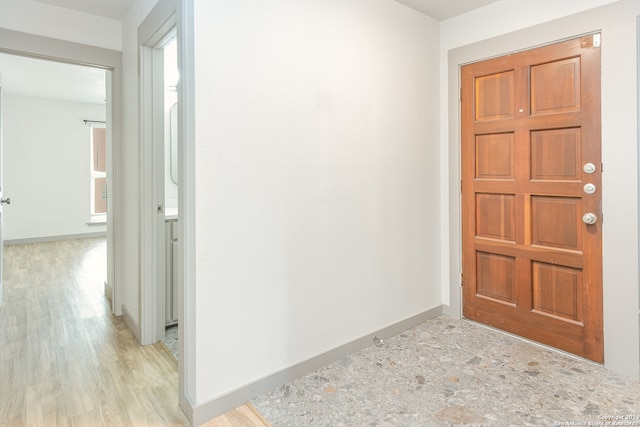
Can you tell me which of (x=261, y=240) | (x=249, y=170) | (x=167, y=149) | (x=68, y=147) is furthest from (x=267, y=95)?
(x=68, y=147)

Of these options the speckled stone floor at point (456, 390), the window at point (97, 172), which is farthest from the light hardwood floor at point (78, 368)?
the window at point (97, 172)

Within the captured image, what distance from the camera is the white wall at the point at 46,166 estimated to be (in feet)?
19.6

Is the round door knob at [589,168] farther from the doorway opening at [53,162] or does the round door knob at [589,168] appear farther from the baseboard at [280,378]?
the doorway opening at [53,162]

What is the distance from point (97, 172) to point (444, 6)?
6582 mm

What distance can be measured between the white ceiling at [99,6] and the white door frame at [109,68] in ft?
0.78

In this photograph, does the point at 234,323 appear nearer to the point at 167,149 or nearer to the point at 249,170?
the point at 249,170

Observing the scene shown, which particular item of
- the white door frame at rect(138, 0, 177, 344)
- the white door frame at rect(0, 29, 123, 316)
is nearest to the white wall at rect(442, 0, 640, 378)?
the white door frame at rect(138, 0, 177, 344)

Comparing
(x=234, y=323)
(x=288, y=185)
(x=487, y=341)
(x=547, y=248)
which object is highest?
(x=288, y=185)

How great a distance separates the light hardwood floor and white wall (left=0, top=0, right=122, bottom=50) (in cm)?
207

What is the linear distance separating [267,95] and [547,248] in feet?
6.41

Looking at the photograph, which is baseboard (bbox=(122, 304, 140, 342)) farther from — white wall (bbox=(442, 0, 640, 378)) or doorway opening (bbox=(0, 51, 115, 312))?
doorway opening (bbox=(0, 51, 115, 312))

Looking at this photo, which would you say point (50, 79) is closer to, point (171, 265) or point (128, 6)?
point (128, 6)

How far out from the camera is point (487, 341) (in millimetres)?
2508

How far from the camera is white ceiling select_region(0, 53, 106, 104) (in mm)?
4223
